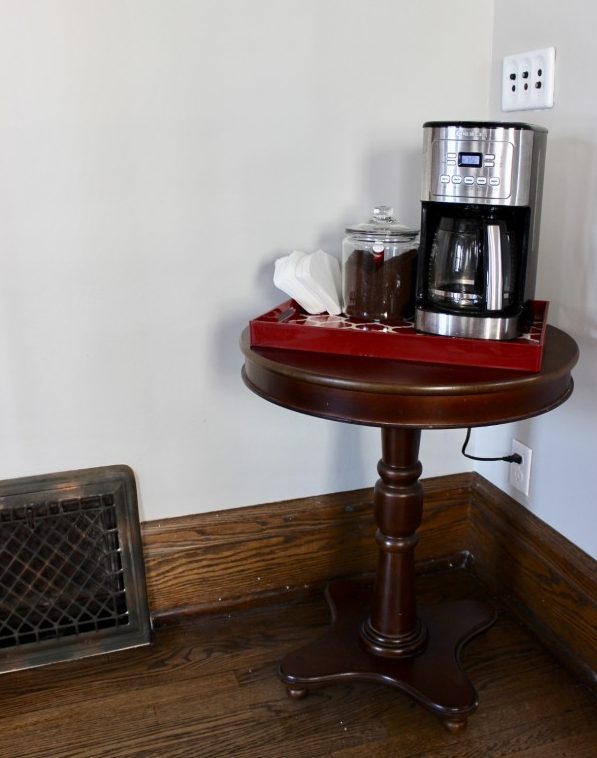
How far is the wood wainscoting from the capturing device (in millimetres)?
1667

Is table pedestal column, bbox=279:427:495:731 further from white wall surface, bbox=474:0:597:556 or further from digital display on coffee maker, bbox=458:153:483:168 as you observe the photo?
digital display on coffee maker, bbox=458:153:483:168

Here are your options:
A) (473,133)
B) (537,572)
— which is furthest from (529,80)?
(537,572)

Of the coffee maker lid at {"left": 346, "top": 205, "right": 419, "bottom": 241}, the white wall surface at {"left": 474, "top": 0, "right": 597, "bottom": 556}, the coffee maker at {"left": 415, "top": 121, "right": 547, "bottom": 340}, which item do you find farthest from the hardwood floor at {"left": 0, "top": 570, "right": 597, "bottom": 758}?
the coffee maker lid at {"left": 346, "top": 205, "right": 419, "bottom": 241}

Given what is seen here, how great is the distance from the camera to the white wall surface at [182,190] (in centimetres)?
147

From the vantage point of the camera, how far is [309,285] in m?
1.45

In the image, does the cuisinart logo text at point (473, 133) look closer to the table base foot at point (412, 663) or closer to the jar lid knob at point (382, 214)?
the jar lid knob at point (382, 214)

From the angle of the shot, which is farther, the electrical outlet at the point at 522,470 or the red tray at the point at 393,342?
the electrical outlet at the point at 522,470

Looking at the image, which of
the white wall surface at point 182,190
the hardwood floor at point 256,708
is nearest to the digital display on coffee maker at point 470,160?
the white wall surface at point 182,190

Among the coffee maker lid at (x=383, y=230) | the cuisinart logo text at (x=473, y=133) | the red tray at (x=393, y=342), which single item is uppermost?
the cuisinart logo text at (x=473, y=133)

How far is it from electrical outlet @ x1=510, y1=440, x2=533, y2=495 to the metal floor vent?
863 mm

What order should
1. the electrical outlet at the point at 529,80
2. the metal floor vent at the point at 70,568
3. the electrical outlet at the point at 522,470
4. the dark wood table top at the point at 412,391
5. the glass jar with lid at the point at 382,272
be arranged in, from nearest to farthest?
the dark wood table top at the point at 412,391 < the glass jar with lid at the point at 382,272 < the electrical outlet at the point at 529,80 < the metal floor vent at the point at 70,568 < the electrical outlet at the point at 522,470

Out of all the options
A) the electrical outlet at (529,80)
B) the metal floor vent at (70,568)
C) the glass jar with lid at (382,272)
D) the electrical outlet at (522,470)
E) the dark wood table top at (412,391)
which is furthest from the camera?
the electrical outlet at (522,470)

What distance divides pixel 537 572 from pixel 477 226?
82cm

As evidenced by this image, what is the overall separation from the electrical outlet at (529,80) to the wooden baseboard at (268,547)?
89 cm
